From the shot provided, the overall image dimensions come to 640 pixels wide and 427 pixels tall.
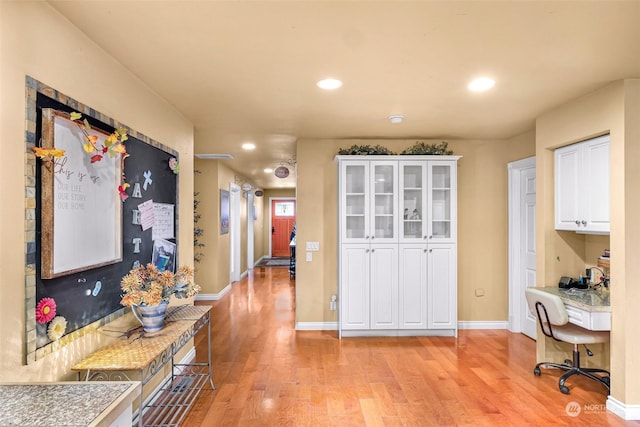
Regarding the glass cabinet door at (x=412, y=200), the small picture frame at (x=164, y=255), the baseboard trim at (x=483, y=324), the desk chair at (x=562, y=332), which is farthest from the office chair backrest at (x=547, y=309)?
the small picture frame at (x=164, y=255)

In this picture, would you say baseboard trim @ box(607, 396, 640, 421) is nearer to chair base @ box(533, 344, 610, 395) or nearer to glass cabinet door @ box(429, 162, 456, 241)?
chair base @ box(533, 344, 610, 395)

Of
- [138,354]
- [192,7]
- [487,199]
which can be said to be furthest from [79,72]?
[487,199]

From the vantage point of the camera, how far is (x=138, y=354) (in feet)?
6.43

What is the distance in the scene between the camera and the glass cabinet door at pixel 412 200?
4.30m

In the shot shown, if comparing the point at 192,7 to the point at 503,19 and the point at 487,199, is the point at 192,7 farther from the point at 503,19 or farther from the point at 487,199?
the point at 487,199

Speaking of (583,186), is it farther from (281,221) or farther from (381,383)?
(281,221)

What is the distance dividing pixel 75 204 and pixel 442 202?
382cm

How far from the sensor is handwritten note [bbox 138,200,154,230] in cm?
257

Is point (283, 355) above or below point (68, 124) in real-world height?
below

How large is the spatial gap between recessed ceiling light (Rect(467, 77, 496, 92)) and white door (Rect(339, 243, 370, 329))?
2.17m

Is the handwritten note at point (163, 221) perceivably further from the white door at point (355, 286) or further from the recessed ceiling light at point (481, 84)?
the recessed ceiling light at point (481, 84)

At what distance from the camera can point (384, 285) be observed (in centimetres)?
430

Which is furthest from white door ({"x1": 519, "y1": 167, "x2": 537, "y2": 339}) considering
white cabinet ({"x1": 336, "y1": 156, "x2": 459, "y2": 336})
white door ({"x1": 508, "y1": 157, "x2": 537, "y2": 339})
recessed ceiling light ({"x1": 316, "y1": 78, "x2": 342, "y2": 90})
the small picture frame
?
the small picture frame

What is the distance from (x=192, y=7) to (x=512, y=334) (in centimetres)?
486
